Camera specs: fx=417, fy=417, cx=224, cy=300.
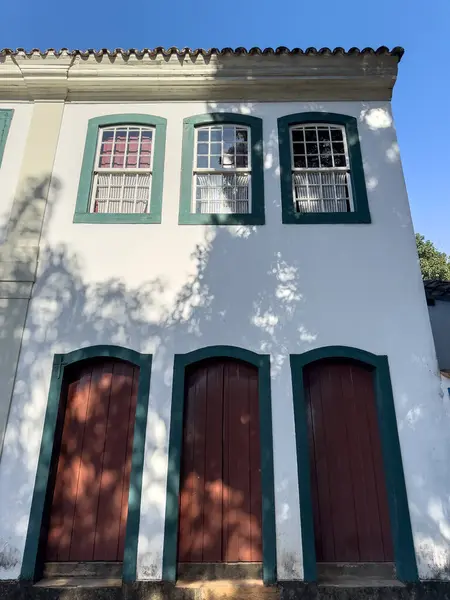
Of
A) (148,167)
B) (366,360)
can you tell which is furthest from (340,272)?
(148,167)

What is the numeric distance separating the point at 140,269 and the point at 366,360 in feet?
9.75

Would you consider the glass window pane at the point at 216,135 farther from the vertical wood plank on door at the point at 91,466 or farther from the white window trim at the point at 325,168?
the vertical wood plank on door at the point at 91,466

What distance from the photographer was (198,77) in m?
6.15

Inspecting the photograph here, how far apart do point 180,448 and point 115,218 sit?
3.04 meters

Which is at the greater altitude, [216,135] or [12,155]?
[216,135]

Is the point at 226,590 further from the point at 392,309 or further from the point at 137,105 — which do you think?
the point at 137,105

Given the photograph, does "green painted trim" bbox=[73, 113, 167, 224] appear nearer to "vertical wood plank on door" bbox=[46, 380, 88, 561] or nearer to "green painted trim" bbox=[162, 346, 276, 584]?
"green painted trim" bbox=[162, 346, 276, 584]

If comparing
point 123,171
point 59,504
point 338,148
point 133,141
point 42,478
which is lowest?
point 59,504

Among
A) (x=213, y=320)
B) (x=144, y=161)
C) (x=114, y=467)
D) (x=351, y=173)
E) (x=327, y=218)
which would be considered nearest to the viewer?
(x=114, y=467)

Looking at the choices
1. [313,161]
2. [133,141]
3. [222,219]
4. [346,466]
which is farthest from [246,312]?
[133,141]

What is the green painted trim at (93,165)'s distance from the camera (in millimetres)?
5547

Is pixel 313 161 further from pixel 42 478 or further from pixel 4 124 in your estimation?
pixel 42 478

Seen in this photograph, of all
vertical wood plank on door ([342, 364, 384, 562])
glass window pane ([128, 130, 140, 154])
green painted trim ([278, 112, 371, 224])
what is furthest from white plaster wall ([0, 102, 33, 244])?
vertical wood plank on door ([342, 364, 384, 562])

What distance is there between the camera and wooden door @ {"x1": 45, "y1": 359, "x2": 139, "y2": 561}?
4492mm
